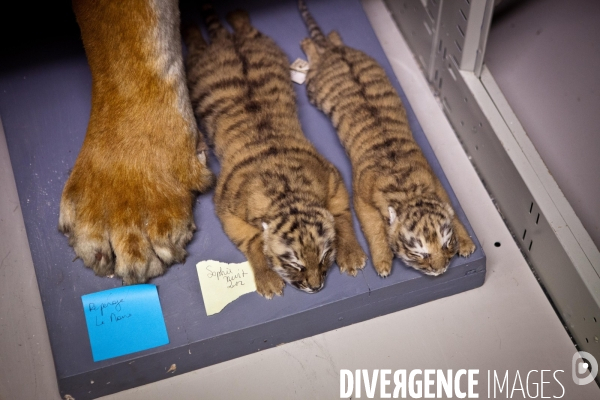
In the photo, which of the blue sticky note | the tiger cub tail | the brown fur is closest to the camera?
the brown fur

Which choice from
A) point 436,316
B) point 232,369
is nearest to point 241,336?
point 232,369

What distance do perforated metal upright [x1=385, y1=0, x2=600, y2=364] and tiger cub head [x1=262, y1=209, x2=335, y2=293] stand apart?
552 millimetres

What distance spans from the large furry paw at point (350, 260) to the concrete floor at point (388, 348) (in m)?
0.17

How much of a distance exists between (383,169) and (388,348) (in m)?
0.47

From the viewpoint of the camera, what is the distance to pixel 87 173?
1.76 meters

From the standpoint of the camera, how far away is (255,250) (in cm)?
190

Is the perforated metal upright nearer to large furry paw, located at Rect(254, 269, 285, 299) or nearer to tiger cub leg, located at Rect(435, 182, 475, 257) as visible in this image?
tiger cub leg, located at Rect(435, 182, 475, 257)

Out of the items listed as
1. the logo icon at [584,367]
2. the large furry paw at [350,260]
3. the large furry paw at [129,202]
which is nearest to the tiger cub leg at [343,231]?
the large furry paw at [350,260]

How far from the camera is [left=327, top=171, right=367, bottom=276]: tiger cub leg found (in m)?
1.88

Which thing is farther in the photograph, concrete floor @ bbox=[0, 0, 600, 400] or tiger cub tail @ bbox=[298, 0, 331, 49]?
tiger cub tail @ bbox=[298, 0, 331, 49]

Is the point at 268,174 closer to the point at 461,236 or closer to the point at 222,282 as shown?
the point at 222,282

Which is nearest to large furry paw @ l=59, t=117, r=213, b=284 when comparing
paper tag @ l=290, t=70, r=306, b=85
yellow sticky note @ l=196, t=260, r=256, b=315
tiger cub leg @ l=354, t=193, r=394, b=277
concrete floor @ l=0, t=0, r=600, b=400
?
yellow sticky note @ l=196, t=260, r=256, b=315

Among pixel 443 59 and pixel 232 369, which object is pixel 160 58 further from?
pixel 443 59

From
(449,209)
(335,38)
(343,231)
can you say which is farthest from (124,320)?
(335,38)
